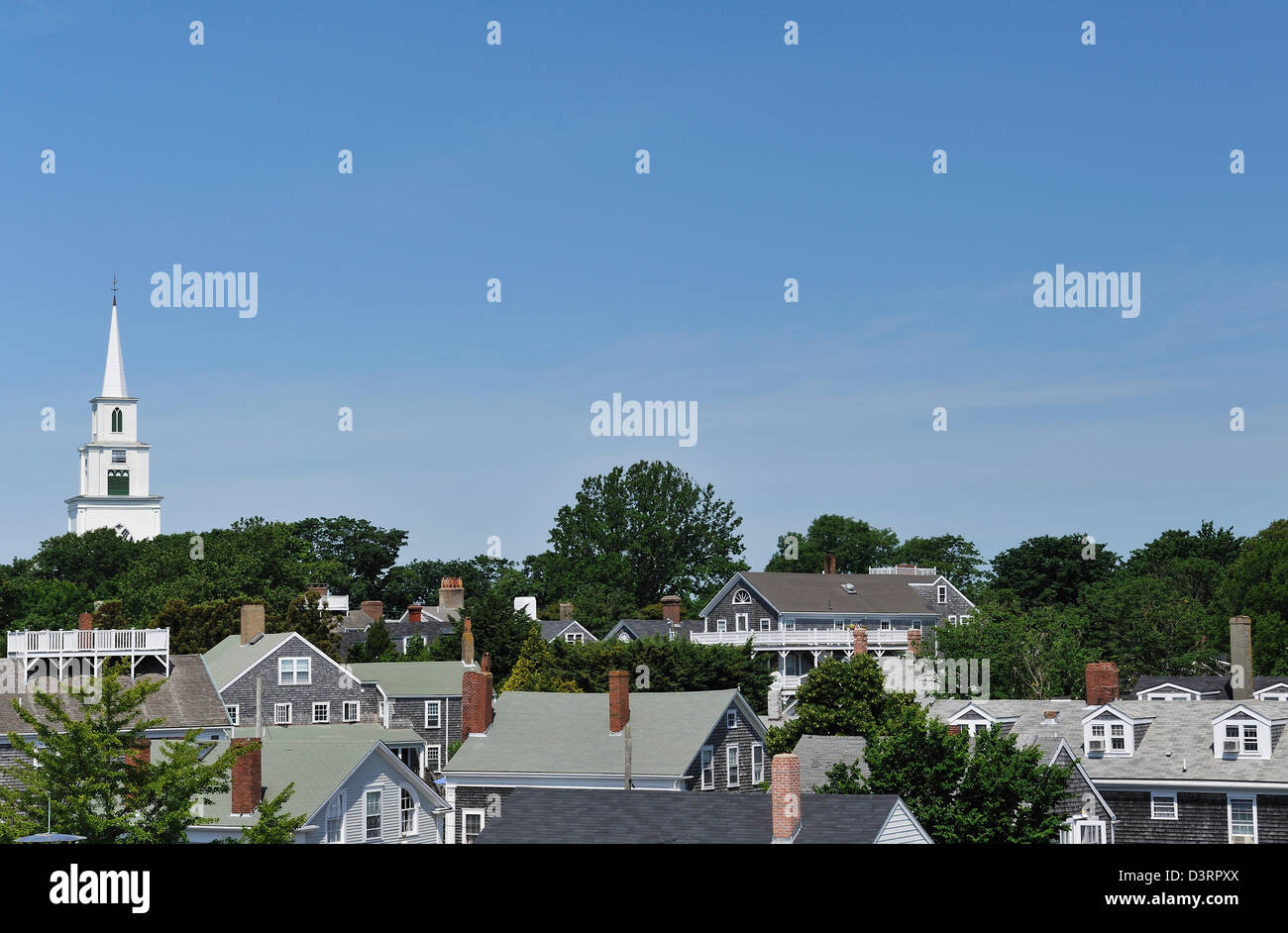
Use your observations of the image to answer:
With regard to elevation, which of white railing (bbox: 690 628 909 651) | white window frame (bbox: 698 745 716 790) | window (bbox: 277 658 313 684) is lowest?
white window frame (bbox: 698 745 716 790)

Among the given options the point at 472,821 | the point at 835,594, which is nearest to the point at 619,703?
the point at 472,821

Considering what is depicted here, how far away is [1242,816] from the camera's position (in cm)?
5050

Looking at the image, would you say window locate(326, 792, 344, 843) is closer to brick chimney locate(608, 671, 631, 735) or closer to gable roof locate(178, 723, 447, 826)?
gable roof locate(178, 723, 447, 826)

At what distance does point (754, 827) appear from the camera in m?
38.6

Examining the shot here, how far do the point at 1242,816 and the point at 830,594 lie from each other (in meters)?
60.1

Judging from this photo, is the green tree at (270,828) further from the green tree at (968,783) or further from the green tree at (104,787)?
the green tree at (968,783)

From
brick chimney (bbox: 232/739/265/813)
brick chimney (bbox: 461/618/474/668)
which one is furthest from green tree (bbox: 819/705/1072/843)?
brick chimney (bbox: 461/618/474/668)

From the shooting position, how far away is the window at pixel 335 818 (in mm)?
51469

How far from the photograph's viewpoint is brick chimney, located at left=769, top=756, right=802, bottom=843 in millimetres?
36219

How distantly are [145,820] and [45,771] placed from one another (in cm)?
340

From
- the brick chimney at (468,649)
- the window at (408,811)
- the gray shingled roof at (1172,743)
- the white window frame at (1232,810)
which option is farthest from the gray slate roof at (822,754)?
the brick chimney at (468,649)

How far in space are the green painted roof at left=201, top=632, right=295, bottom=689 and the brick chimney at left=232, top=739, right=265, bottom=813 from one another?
1077 inches
